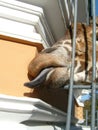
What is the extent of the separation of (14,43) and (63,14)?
1.69 ft

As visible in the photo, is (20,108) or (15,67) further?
(15,67)

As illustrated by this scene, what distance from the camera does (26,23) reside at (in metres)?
2.40

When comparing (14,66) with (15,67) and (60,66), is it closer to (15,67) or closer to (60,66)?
(15,67)

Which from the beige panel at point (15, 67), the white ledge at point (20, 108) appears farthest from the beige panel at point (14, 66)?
the white ledge at point (20, 108)

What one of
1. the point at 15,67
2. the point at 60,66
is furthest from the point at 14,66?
the point at 60,66

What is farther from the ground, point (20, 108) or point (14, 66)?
point (14, 66)

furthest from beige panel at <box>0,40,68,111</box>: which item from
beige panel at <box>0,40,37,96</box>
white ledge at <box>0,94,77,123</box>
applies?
white ledge at <box>0,94,77,123</box>

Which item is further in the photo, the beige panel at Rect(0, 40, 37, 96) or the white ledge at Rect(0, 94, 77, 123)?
the beige panel at Rect(0, 40, 37, 96)

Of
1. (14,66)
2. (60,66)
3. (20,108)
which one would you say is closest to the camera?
(20,108)

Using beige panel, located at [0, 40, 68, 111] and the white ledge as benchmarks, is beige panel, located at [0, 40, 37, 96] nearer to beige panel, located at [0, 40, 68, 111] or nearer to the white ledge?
beige panel, located at [0, 40, 68, 111]

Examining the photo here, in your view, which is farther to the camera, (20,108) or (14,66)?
(14,66)

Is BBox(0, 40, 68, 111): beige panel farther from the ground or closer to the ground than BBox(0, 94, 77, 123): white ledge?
farther from the ground

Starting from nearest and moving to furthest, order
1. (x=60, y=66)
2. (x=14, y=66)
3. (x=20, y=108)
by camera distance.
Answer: (x=20, y=108), (x=60, y=66), (x=14, y=66)

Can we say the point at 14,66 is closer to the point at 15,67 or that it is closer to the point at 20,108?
the point at 15,67
